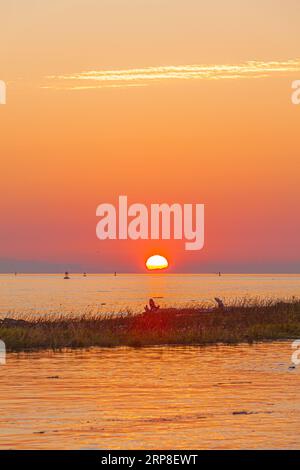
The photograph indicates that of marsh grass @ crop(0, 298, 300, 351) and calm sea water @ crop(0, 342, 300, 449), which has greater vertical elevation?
marsh grass @ crop(0, 298, 300, 351)

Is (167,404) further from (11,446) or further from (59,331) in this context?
(59,331)

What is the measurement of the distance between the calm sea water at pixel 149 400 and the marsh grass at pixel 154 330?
8.00 feet

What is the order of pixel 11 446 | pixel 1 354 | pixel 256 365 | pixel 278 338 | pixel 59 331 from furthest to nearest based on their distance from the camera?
pixel 278 338
pixel 59 331
pixel 1 354
pixel 256 365
pixel 11 446

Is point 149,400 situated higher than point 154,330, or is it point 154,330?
point 154,330

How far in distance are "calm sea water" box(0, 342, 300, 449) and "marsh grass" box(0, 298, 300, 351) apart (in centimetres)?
244

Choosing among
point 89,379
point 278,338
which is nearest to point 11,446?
point 89,379

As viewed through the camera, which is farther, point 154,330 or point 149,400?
point 154,330

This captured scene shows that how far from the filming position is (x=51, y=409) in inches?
1009

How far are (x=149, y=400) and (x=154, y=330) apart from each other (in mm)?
20689

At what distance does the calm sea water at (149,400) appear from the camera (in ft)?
70.3

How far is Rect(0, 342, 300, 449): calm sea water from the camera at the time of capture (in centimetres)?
2142

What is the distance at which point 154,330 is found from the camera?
48125 millimetres

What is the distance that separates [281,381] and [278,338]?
1797 cm
